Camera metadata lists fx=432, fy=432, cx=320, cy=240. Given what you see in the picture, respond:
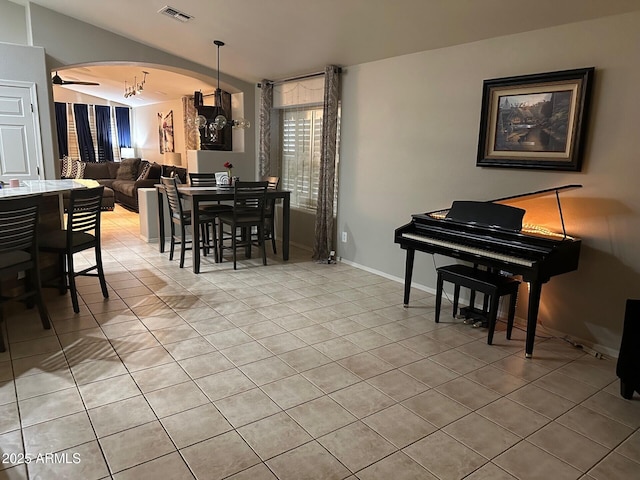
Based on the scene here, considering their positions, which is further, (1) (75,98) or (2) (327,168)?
(1) (75,98)

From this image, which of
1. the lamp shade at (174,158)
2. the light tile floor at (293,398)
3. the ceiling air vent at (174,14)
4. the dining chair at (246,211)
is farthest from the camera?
the lamp shade at (174,158)

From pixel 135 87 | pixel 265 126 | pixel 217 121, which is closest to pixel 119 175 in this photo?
pixel 135 87

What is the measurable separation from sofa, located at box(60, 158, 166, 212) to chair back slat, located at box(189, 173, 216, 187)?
3127 mm

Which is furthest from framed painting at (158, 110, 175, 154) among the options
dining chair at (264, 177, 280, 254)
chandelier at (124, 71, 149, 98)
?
dining chair at (264, 177, 280, 254)

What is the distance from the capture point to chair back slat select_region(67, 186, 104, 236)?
10.8ft

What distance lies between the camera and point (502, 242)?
2979mm

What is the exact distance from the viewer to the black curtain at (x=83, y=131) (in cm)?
1051

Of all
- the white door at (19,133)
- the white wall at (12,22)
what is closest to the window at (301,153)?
the white door at (19,133)

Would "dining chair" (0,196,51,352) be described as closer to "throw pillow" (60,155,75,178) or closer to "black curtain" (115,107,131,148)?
"throw pillow" (60,155,75,178)

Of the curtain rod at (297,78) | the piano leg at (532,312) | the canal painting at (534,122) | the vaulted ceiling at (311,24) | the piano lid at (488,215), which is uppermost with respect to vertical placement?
the vaulted ceiling at (311,24)

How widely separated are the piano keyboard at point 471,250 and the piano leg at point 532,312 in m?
0.16

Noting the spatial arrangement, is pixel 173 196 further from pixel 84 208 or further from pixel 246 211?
pixel 84 208

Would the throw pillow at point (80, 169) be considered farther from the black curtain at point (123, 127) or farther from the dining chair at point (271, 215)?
the dining chair at point (271, 215)

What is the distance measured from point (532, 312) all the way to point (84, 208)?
11.2 ft
